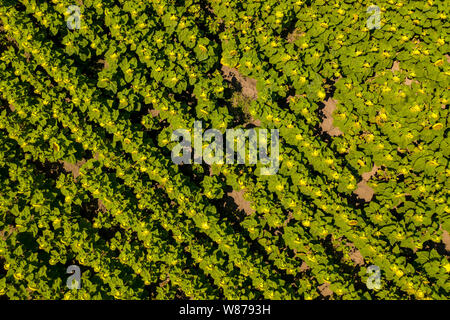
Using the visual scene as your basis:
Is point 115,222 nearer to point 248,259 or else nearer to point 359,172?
point 248,259

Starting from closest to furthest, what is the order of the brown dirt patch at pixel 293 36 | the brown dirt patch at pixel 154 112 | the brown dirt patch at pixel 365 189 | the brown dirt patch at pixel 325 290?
the brown dirt patch at pixel 325 290
the brown dirt patch at pixel 365 189
the brown dirt patch at pixel 154 112
the brown dirt patch at pixel 293 36

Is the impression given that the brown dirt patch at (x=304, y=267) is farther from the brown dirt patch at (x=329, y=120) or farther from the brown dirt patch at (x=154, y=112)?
the brown dirt patch at (x=154, y=112)

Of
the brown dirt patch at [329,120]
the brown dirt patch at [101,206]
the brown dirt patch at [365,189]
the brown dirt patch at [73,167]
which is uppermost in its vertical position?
the brown dirt patch at [329,120]

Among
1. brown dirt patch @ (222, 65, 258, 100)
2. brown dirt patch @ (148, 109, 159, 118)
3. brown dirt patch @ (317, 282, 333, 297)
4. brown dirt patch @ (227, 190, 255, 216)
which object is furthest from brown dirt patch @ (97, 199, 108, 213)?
brown dirt patch @ (317, 282, 333, 297)

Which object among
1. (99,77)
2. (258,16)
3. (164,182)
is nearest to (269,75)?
(258,16)

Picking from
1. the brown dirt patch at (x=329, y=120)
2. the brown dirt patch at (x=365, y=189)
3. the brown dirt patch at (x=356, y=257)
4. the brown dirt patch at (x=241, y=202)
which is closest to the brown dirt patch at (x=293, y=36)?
the brown dirt patch at (x=329, y=120)
